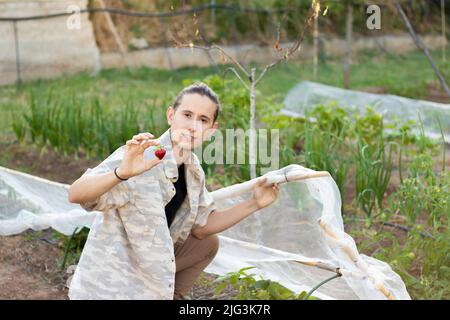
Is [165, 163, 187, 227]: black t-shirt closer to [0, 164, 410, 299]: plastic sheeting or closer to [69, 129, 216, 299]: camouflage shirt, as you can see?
[69, 129, 216, 299]: camouflage shirt

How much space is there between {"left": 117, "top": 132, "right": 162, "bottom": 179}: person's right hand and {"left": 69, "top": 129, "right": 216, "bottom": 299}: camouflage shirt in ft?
0.70

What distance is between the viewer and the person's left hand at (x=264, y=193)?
2824 millimetres

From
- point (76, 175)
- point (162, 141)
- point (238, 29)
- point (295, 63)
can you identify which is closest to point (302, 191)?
point (162, 141)

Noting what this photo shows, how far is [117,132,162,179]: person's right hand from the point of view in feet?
7.93

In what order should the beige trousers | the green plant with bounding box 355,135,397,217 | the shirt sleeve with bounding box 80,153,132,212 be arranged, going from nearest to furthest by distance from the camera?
the shirt sleeve with bounding box 80,153,132,212 < the beige trousers < the green plant with bounding box 355,135,397,217

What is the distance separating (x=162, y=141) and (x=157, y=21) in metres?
8.17

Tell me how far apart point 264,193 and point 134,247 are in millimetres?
451

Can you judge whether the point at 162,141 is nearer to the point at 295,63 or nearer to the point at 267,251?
the point at 267,251

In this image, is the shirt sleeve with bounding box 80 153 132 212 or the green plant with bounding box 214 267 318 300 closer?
the shirt sleeve with bounding box 80 153 132 212

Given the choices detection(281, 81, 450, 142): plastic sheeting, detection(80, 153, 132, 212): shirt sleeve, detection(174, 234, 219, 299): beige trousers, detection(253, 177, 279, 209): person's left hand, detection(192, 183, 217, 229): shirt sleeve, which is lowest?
detection(281, 81, 450, 142): plastic sheeting

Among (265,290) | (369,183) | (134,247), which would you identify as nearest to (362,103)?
(369,183)

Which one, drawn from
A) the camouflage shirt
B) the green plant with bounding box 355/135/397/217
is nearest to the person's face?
the camouflage shirt

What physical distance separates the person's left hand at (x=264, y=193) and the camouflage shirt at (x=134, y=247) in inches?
10.9

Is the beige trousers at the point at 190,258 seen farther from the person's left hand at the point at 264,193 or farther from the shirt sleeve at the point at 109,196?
the shirt sleeve at the point at 109,196
